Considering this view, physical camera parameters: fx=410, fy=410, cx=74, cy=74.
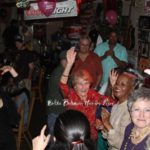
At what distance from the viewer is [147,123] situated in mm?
2637

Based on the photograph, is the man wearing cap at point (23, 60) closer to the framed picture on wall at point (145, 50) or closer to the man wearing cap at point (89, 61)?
the man wearing cap at point (89, 61)

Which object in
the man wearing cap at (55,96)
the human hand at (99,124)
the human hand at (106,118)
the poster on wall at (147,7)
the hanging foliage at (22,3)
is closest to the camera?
the human hand at (106,118)

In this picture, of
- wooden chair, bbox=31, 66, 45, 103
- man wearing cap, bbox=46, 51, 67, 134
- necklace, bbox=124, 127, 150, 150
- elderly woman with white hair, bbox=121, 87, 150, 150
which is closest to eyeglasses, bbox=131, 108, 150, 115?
elderly woman with white hair, bbox=121, 87, 150, 150

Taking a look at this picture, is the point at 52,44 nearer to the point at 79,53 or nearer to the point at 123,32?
the point at 123,32

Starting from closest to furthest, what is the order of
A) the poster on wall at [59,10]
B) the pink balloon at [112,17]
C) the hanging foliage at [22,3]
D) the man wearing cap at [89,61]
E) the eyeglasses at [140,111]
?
the eyeglasses at [140,111] < the man wearing cap at [89,61] < the hanging foliage at [22,3] < the poster on wall at [59,10] < the pink balloon at [112,17]

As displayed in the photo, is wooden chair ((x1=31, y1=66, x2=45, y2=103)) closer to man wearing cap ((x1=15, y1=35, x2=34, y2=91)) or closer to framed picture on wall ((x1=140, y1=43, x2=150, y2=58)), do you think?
man wearing cap ((x1=15, y1=35, x2=34, y2=91))

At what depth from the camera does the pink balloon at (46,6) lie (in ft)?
21.8

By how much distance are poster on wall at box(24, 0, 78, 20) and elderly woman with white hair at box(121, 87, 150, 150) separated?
439 centimetres

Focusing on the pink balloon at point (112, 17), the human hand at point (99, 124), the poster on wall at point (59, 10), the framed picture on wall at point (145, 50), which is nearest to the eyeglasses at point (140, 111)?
the human hand at point (99, 124)

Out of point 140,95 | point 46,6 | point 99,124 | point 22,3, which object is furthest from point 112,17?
point 140,95

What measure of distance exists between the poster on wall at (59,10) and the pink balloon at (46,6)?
0.34ft

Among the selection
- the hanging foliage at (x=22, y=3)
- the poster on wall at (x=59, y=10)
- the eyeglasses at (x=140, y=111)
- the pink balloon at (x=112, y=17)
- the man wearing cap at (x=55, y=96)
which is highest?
the hanging foliage at (x=22, y=3)

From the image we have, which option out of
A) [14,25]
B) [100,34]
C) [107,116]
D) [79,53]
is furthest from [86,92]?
[14,25]

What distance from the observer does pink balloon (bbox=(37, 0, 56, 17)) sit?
6652 mm
